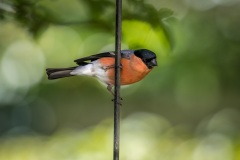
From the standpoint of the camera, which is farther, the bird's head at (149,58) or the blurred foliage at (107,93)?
the blurred foliage at (107,93)

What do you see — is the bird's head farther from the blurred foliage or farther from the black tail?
the blurred foliage

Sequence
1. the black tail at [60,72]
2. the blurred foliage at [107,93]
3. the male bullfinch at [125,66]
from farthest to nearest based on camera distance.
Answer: the blurred foliage at [107,93] < the black tail at [60,72] < the male bullfinch at [125,66]

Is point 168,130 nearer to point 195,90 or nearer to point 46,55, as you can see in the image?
point 195,90

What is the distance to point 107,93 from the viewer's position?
1.46 m

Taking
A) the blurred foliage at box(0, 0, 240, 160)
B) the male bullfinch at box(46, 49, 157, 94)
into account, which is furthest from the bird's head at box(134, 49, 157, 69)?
the blurred foliage at box(0, 0, 240, 160)

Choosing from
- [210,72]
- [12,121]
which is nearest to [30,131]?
[12,121]

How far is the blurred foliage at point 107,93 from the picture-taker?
1.41 metres

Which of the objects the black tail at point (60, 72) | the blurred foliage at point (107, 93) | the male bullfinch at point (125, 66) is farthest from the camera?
the blurred foliage at point (107, 93)

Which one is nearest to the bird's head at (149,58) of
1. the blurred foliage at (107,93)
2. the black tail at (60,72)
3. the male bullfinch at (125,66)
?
the male bullfinch at (125,66)

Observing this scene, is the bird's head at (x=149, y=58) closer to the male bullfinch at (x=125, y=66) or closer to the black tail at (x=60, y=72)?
the male bullfinch at (x=125, y=66)

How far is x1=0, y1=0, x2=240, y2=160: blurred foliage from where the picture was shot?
141cm

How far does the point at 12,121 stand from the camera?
142 centimetres

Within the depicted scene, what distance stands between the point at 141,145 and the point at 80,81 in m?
0.25

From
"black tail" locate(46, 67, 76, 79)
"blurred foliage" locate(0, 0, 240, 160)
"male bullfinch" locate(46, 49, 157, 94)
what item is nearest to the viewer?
"male bullfinch" locate(46, 49, 157, 94)
